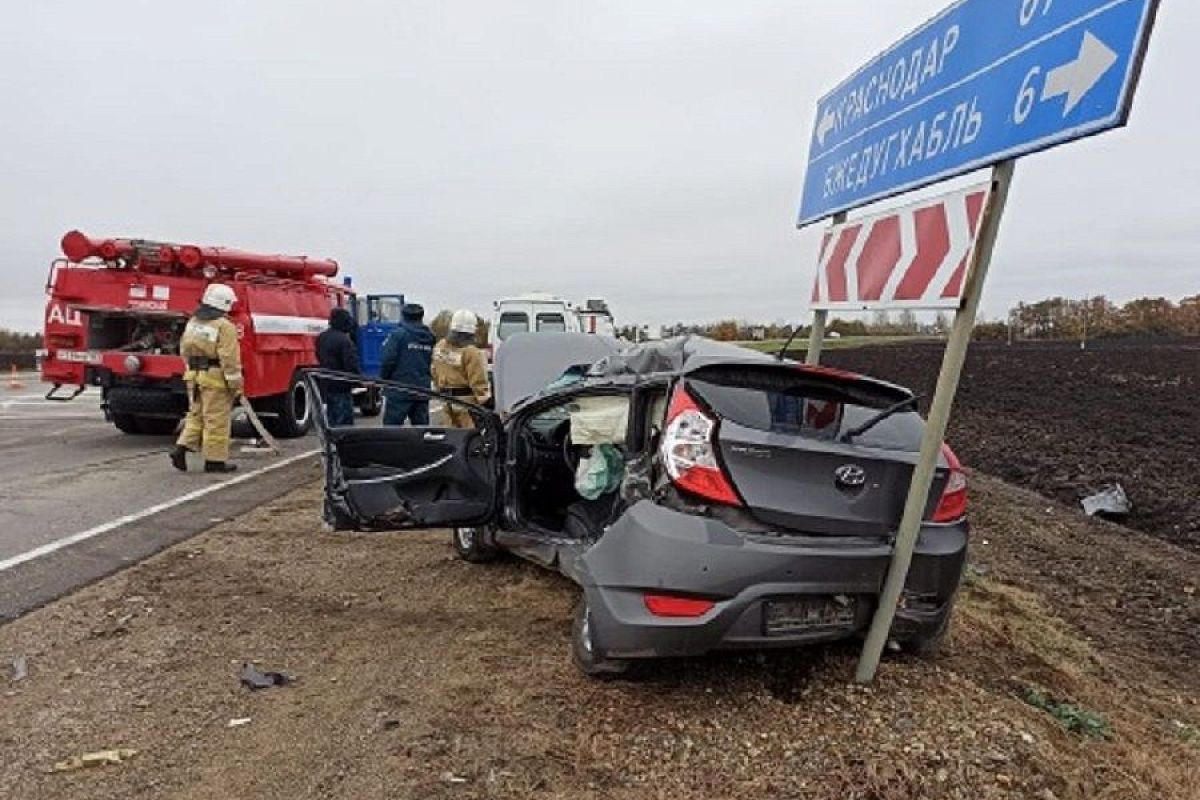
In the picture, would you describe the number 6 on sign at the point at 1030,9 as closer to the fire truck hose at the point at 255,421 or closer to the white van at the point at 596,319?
the fire truck hose at the point at 255,421

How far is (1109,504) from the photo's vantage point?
8.37 meters

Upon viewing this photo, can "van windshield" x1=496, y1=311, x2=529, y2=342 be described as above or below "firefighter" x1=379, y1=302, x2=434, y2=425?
below

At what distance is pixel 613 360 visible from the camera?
15.1ft

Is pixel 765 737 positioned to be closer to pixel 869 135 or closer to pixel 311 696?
pixel 311 696

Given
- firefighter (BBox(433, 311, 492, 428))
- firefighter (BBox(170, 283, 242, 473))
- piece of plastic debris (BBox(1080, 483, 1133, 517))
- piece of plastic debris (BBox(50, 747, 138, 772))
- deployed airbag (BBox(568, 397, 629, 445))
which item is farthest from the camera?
firefighter (BBox(170, 283, 242, 473))

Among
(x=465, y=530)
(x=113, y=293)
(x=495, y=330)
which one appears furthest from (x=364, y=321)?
(x=465, y=530)

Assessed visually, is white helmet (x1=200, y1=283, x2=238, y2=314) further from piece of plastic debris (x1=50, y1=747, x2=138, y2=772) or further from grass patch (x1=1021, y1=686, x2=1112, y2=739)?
grass patch (x1=1021, y1=686, x2=1112, y2=739)

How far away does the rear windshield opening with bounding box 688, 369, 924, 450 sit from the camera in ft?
11.1

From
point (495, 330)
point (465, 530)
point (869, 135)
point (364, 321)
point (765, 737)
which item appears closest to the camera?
point (765, 737)

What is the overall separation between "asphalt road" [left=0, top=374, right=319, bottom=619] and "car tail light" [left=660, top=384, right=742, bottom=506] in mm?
3665

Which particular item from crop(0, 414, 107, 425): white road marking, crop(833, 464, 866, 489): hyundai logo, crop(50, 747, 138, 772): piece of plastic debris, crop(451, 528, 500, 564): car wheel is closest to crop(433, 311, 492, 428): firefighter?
crop(451, 528, 500, 564): car wheel

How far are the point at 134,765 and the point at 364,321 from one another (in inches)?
589


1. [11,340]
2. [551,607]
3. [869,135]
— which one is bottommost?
[11,340]

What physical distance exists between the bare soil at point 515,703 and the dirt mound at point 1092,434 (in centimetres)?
370
